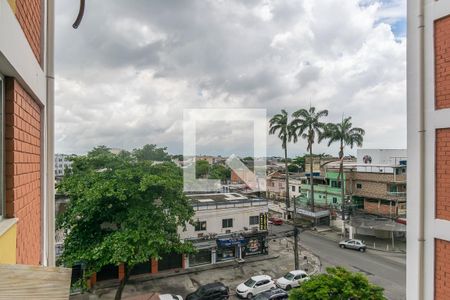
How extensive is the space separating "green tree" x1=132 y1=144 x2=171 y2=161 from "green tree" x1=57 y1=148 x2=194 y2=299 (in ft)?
0.26

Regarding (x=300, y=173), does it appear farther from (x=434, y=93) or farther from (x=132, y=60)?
(x=434, y=93)

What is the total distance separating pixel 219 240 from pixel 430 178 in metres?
4.87

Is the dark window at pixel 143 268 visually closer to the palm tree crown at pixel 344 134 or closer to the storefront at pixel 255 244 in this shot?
the storefront at pixel 255 244

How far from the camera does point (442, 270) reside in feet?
3.41

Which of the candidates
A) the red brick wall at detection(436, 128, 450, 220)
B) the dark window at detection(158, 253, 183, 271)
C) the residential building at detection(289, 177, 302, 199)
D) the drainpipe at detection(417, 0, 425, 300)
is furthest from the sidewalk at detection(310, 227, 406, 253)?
the red brick wall at detection(436, 128, 450, 220)

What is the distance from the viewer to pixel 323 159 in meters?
8.69

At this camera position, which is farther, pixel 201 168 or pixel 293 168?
pixel 293 168

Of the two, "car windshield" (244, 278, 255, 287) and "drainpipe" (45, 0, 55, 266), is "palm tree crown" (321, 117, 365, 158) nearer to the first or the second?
"car windshield" (244, 278, 255, 287)

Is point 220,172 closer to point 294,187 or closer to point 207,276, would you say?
point 207,276

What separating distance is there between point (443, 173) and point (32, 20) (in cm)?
145

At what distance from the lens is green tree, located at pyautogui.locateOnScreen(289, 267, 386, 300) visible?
2.46m

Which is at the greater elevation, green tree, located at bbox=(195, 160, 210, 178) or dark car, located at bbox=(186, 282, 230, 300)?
green tree, located at bbox=(195, 160, 210, 178)

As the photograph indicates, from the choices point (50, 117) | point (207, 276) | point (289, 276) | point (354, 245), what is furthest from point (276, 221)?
point (50, 117)

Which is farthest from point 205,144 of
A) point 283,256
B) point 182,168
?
point 283,256
